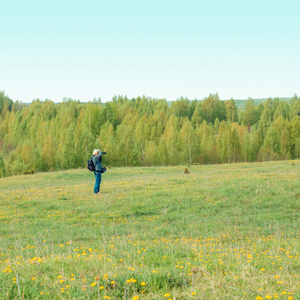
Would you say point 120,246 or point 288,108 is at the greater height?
point 288,108

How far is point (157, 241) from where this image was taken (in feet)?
31.1

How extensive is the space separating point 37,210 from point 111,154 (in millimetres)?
62167

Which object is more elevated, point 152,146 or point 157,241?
point 152,146

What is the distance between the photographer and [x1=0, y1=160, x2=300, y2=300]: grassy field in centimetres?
485

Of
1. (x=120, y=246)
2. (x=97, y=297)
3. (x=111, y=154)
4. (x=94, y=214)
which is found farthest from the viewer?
(x=111, y=154)

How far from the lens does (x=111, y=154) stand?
258 ft

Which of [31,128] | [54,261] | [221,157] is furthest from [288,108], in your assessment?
[54,261]

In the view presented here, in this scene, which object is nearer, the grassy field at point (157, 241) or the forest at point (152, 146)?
the grassy field at point (157, 241)

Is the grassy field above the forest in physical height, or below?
below

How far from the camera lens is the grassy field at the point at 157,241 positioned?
4852mm

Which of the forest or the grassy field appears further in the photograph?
the forest

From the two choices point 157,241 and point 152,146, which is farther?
point 152,146

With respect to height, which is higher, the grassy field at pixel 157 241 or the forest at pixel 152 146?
the forest at pixel 152 146

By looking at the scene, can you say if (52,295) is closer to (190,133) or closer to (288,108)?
(190,133)
